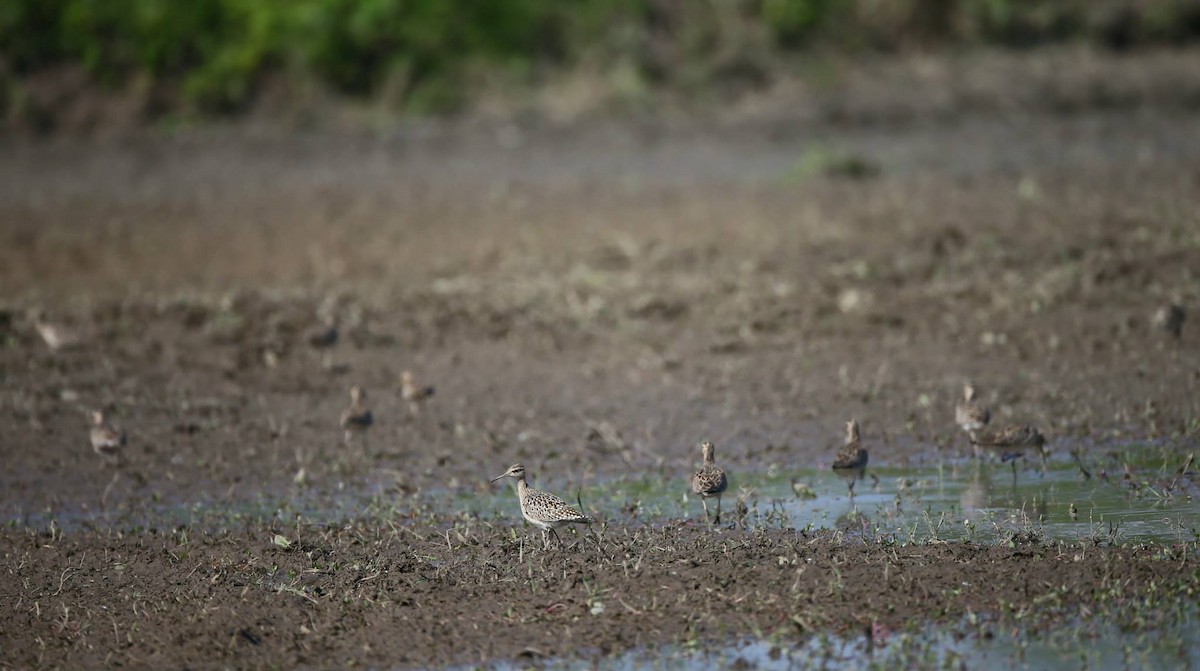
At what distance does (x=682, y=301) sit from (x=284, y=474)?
5.23 metres

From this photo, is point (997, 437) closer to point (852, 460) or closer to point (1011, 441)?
point (1011, 441)

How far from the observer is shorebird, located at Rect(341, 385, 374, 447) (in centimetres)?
1177

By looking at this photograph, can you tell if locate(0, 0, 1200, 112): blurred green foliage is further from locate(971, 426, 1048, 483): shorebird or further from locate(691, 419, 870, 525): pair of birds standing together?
locate(971, 426, 1048, 483): shorebird

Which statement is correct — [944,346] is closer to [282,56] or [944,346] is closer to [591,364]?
[591,364]

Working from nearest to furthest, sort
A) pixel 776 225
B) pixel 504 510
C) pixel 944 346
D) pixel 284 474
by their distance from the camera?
pixel 504 510
pixel 284 474
pixel 944 346
pixel 776 225

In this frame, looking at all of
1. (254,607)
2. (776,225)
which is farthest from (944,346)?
(254,607)

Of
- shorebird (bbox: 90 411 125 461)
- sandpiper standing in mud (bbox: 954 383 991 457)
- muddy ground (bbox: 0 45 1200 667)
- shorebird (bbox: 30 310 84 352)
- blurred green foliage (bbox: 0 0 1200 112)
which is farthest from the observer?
blurred green foliage (bbox: 0 0 1200 112)

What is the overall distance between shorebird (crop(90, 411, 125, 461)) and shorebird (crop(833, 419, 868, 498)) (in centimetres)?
512

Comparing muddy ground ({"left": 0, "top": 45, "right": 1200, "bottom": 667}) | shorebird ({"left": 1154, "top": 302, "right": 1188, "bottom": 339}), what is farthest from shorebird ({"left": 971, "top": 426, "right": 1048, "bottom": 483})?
shorebird ({"left": 1154, "top": 302, "right": 1188, "bottom": 339})

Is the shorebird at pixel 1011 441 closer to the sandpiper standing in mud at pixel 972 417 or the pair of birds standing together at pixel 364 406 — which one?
the sandpiper standing in mud at pixel 972 417

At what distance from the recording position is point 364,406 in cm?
1266

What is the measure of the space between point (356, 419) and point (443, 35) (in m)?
15.7

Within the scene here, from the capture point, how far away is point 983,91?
81.0ft

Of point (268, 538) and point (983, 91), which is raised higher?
point (983, 91)
